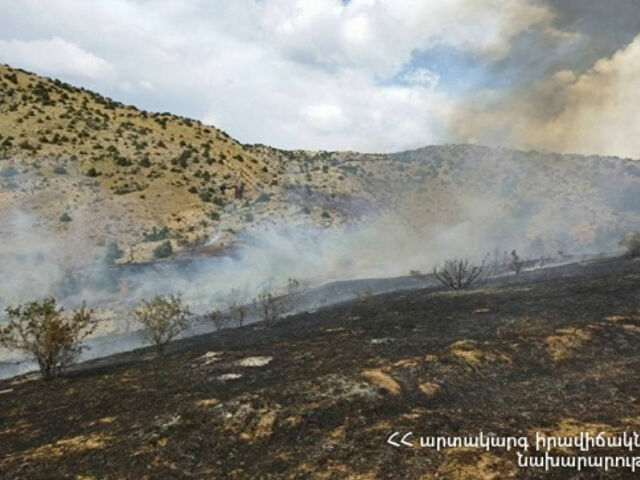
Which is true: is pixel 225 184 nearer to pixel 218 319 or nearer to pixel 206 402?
pixel 218 319

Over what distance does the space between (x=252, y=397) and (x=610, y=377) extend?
7.18m

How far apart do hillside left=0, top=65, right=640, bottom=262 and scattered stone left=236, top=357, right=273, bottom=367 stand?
116ft

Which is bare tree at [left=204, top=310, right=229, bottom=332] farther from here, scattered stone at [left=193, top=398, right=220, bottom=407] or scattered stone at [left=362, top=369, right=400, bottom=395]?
scattered stone at [left=362, top=369, right=400, bottom=395]

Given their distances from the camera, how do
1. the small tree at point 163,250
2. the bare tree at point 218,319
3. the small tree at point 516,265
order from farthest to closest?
→ the small tree at point 163,250 < the small tree at point 516,265 < the bare tree at point 218,319

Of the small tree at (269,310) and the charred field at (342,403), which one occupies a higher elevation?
the small tree at (269,310)

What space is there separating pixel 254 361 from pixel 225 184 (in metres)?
55.9

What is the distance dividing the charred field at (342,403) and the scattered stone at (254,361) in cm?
10

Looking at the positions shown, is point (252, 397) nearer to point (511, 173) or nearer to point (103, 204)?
point (103, 204)

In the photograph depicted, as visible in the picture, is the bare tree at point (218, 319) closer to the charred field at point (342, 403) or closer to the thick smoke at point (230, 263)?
the thick smoke at point (230, 263)

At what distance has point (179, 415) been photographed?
35.4 ft

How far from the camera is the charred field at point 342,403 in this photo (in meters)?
8.55

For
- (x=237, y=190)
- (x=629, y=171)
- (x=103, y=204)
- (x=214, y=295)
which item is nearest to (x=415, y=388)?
(x=214, y=295)

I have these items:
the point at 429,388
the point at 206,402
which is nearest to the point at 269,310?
the point at 206,402

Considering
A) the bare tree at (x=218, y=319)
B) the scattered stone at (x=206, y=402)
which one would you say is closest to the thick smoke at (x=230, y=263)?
the bare tree at (x=218, y=319)
